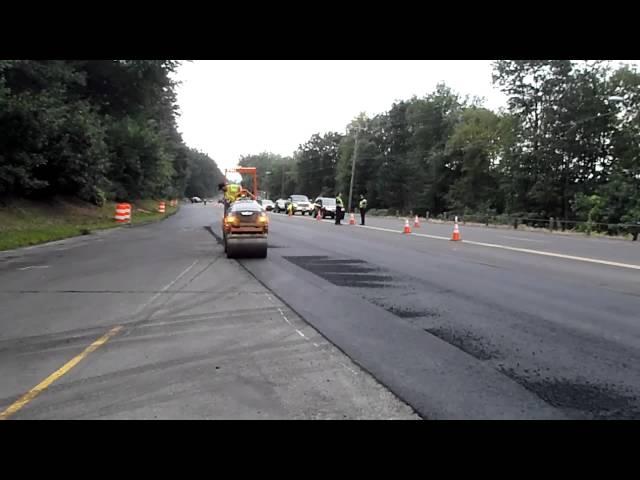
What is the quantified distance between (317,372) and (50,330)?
386 centimetres

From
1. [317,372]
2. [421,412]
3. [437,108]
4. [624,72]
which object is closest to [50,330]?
[317,372]

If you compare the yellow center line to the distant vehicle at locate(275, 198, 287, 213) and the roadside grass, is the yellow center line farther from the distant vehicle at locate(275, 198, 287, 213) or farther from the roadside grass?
the distant vehicle at locate(275, 198, 287, 213)

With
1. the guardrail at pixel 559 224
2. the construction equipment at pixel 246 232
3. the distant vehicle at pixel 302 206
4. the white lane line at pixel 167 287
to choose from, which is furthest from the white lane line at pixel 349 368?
the distant vehicle at pixel 302 206

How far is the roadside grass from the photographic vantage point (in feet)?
61.8

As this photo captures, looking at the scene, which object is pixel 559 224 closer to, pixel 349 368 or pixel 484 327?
pixel 484 327

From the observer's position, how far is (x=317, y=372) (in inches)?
212

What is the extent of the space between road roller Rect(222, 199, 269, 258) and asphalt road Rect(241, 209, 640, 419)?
60 centimetres

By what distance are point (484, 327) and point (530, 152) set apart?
44.8 m

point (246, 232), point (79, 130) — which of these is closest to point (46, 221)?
point (79, 130)

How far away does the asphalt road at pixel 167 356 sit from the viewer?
4.41 meters

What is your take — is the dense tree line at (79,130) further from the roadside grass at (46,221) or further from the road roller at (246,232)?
the road roller at (246,232)

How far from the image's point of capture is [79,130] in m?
27.0

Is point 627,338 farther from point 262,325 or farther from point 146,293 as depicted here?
point 146,293
